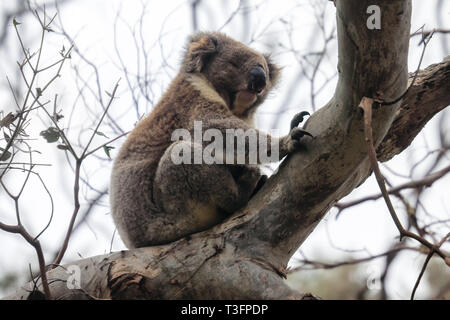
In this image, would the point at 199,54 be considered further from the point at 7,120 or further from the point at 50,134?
the point at 7,120

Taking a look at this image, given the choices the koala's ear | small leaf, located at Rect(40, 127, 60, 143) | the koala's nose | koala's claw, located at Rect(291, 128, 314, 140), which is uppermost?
the koala's ear

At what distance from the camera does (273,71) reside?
17.6 feet

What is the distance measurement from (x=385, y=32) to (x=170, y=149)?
201 centimetres

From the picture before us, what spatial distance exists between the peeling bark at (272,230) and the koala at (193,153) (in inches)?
10.0

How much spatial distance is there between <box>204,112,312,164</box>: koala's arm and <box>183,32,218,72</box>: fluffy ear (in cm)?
92

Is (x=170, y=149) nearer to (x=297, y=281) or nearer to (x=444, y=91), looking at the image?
(x=444, y=91)

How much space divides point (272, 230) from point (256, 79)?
5.97ft

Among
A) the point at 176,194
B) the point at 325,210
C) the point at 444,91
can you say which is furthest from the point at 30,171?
the point at 444,91

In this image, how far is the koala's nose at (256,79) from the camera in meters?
4.53

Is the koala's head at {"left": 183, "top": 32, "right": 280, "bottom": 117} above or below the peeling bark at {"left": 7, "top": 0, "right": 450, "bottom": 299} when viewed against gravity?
above

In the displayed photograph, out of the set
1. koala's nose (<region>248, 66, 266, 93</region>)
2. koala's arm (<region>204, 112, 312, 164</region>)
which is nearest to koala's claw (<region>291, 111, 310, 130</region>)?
koala's arm (<region>204, 112, 312, 164</region>)

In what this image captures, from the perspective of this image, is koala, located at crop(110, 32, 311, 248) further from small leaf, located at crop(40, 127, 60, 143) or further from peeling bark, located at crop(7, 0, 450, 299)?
small leaf, located at crop(40, 127, 60, 143)

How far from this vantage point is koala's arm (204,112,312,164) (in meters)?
3.21
